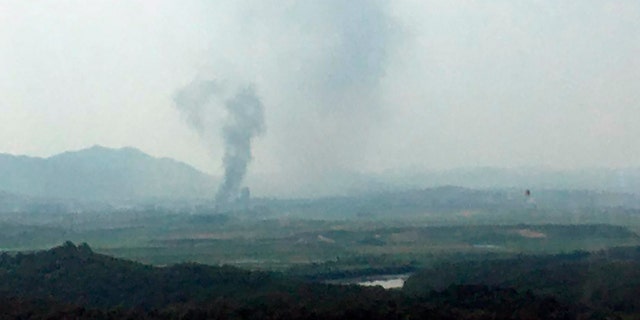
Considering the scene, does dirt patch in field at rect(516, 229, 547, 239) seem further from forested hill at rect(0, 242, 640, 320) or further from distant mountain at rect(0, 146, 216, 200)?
distant mountain at rect(0, 146, 216, 200)

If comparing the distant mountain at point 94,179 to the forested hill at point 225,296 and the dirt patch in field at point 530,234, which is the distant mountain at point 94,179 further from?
the forested hill at point 225,296

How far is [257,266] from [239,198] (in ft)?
176

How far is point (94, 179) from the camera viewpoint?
16488 centimetres

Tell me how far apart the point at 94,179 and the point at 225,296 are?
5342 inches

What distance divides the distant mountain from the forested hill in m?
104

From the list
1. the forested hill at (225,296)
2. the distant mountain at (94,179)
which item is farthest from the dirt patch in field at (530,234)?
the distant mountain at (94,179)

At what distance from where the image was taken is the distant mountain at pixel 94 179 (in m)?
156

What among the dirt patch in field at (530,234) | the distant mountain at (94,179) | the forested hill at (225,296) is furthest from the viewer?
the distant mountain at (94,179)

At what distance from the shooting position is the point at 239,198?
10594 centimetres

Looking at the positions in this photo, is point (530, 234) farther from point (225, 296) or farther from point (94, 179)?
point (94, 179)

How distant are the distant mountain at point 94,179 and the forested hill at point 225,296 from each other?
10418cm

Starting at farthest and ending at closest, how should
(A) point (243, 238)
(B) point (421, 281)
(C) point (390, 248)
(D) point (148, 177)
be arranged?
(D) point (148, 177) < (A) point (243, 238) < (C) point (390, 248) < (B) point (421, 281)

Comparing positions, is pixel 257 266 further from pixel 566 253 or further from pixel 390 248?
pixel 566 253

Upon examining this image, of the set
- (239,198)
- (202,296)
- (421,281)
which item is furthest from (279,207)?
(202,296)
